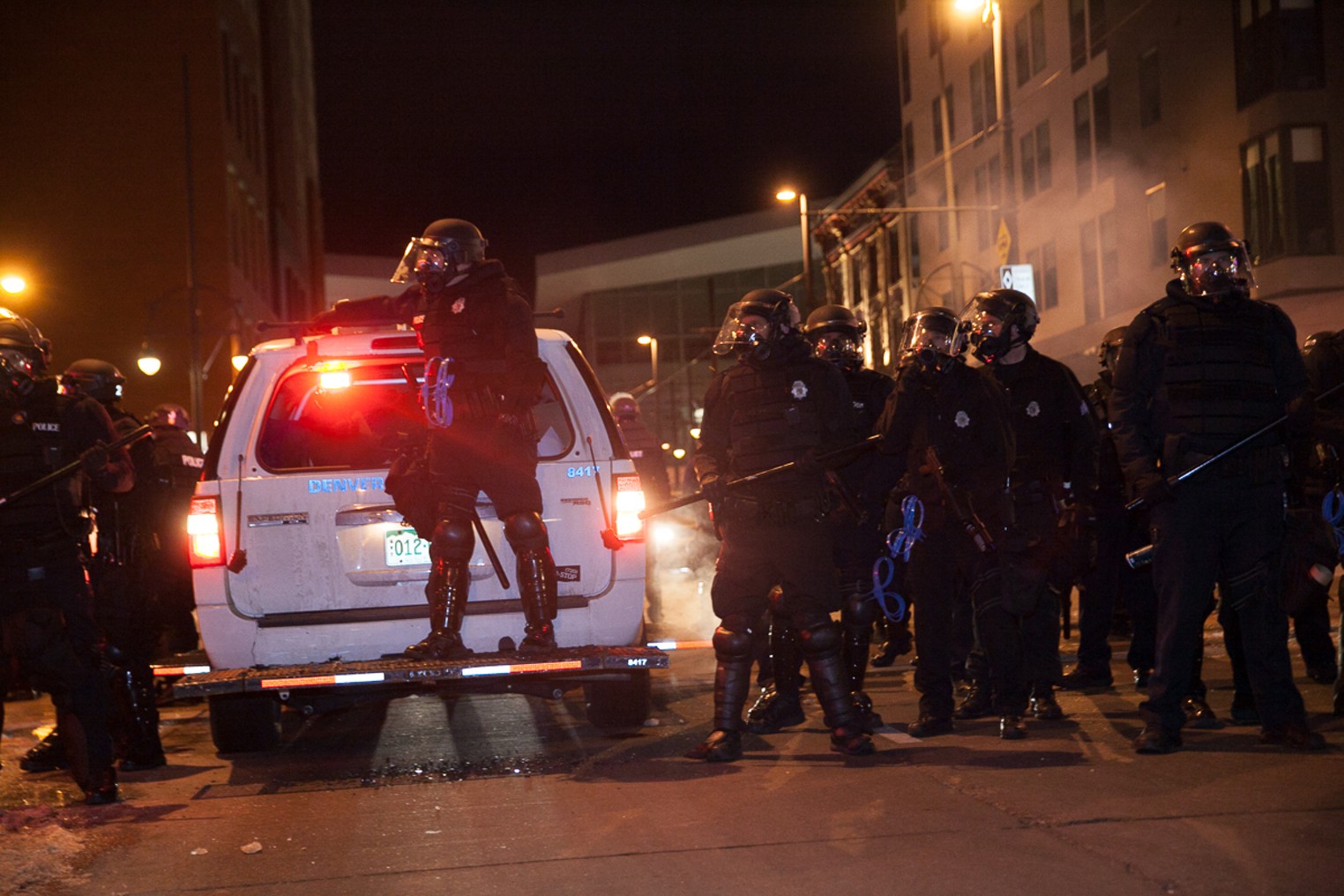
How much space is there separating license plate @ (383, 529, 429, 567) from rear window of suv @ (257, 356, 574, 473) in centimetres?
33

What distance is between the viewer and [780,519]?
22.3 feet

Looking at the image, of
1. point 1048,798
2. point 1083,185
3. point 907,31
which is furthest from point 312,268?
point 1048,798

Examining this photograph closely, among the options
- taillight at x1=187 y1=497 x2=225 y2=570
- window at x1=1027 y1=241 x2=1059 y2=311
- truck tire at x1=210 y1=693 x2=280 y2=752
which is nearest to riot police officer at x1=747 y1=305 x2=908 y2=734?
truck tire at x1=210 y1=693 x2=280 y2=752

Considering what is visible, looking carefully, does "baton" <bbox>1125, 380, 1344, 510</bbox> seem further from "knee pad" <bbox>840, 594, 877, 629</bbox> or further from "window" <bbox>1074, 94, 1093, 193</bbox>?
"window" <bbox>1074, 94, 1093, 193</bbox>

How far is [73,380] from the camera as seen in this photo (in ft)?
28.3

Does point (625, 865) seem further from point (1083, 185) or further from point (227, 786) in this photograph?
point (1083, 185)

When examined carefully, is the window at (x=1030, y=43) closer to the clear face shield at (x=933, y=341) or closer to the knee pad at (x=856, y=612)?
the clear face shield at (x=933, y=341)

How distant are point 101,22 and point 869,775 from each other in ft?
121

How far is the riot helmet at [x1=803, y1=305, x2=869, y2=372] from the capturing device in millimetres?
8555

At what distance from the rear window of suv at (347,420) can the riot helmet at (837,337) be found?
1.63m

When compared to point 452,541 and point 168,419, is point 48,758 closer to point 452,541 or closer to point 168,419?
point 452,541

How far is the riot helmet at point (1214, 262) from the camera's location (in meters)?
6.53

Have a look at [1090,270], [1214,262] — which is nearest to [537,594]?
[1214,262]

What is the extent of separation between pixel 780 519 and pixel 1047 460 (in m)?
1.67
